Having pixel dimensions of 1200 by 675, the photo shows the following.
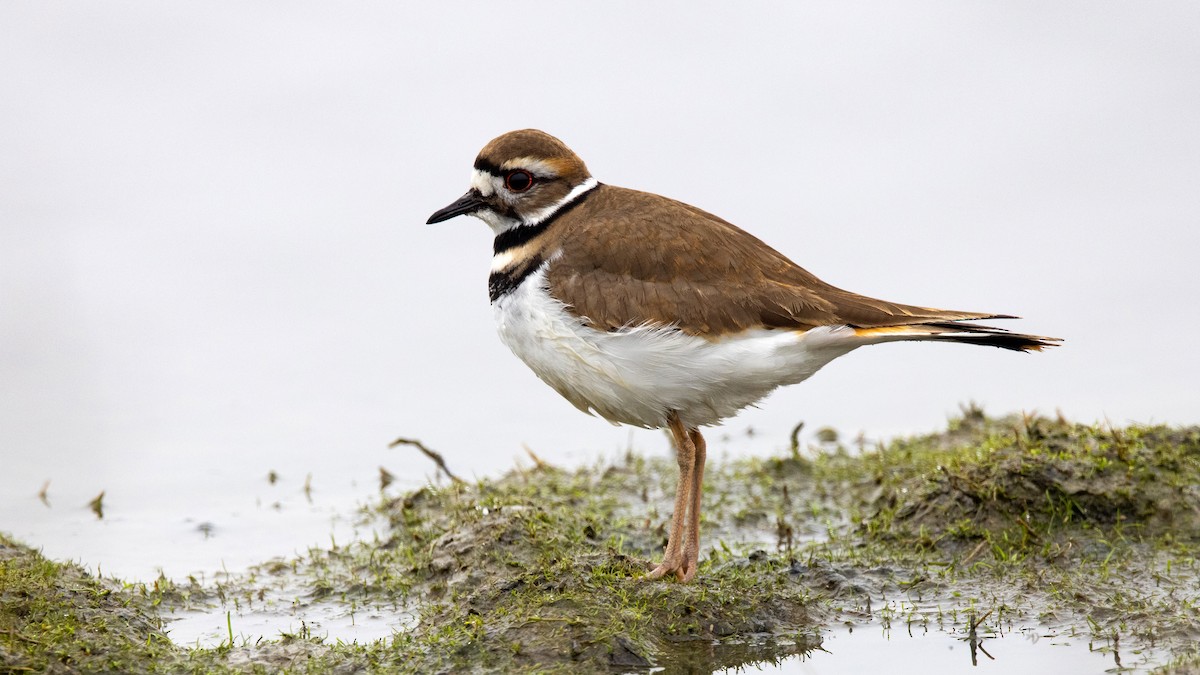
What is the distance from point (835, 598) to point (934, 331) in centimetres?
133

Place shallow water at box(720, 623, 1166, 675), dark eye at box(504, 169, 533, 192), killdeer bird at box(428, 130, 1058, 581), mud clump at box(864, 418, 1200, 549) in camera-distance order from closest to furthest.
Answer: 1. shallow water at box(720, 623, 1166, 675)
2. killdeer bird at box(428, 130, 1058, 581)
3. mud clump at box(864, 418, 1200, 549)
4. dark eye at box(504, 169, 533, 192)

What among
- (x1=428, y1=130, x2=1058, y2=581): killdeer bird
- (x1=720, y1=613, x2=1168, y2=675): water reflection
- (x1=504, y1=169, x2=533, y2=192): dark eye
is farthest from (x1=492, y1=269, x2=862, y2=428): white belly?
(x1=720, y1=613, x2=1168, y2=675): water reflection

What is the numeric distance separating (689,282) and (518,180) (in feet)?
4.00

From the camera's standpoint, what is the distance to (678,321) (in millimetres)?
5961

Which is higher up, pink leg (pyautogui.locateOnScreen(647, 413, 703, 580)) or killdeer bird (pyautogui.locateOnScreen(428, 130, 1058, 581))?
killdeer bird (pyautogui.locateOnScreen(428, 130, 1058, 581))

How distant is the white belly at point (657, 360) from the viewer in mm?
5941

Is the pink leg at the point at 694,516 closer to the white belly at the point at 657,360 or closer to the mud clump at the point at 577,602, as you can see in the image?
the mud clump at the point at 577,602

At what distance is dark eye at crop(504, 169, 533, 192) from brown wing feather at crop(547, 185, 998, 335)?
1.59 ft

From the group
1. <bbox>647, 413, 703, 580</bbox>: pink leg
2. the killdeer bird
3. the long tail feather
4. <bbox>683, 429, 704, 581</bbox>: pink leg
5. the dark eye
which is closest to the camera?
the long tail feather

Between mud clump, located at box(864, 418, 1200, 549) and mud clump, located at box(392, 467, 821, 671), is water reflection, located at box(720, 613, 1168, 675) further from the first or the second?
mud clump, located at box(864, 418, 1200, 549)

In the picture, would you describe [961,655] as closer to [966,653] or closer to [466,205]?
[966,653]

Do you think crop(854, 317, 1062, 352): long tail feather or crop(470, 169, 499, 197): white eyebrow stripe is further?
crop(470, 169, 499, 197): white eyebrow stripe

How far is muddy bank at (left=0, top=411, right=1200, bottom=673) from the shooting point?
209 inches

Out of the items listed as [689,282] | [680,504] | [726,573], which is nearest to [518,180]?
[689,282]
